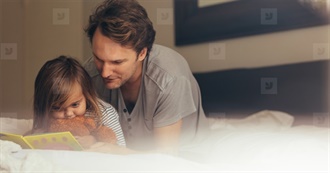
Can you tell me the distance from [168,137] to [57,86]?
302mm

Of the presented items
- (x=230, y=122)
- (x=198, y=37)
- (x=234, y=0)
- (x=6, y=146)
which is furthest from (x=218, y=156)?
(x=6, y=146)

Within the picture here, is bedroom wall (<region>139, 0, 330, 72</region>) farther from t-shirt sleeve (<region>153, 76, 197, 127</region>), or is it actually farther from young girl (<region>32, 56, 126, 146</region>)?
young girl (<region>32, 56, 126, 146</region>)

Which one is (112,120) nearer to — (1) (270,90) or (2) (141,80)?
(2) (141,80)

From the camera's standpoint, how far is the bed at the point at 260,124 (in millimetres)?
1186

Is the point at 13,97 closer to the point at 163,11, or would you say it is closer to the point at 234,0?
the point at 163,11

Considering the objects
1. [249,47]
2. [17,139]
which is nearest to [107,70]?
[17,139]

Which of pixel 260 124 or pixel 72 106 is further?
pixel 260 124

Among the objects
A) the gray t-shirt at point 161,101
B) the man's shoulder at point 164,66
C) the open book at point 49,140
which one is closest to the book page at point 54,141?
the open book at point 49,140

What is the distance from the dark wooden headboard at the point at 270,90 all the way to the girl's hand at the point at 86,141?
0.98 ft

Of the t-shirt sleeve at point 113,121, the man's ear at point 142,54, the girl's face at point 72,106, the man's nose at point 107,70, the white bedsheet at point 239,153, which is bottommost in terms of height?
the white bedsheet at point 239,153

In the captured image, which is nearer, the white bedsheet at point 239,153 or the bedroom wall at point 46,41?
the white bedsheet at point 239,153

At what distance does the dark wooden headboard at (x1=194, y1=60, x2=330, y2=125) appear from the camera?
1257mm

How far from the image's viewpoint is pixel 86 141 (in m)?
1.18

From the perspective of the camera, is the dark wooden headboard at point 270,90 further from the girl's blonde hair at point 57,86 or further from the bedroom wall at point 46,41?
the girl's blonde hair at point 57,86
